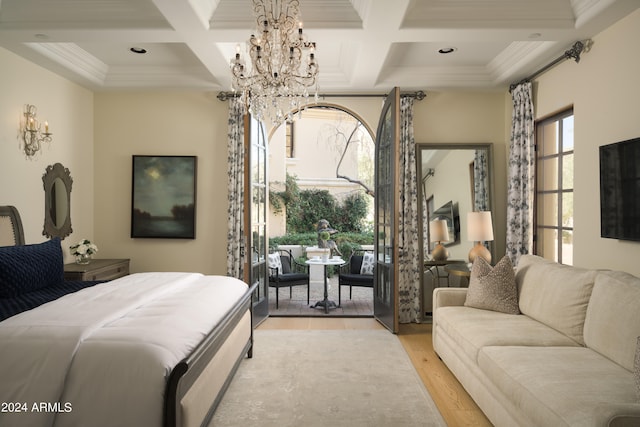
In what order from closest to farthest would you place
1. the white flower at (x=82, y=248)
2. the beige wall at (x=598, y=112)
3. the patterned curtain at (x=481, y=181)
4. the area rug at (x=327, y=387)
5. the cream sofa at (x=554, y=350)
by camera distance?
the cream sofa at (x=554, y=350), the area rug at (x=327, y=387), the beige wall at (x=598, y=112), the white flower at (x=82, y=248), the patterned curtain at (x=481, y=181)

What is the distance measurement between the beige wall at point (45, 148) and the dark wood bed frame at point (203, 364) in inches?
13.8

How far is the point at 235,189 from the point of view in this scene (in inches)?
209

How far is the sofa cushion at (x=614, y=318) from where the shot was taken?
92.4 inches

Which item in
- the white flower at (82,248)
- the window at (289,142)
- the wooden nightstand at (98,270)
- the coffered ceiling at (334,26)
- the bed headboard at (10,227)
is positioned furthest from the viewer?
the window at (289,142)

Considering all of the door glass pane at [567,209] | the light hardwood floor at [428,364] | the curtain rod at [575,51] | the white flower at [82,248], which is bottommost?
the light hardwood floor at [428,364]

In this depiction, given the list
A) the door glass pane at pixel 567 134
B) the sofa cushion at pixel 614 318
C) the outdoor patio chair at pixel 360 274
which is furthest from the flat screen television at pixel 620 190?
the outdoor patio chair at pixel 360 274

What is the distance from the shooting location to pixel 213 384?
99.4 inches

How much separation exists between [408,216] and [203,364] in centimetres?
358

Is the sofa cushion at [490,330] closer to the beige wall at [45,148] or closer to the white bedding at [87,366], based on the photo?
the white bedding at [87,366]

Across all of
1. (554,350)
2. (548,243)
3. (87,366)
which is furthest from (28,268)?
(548,243)

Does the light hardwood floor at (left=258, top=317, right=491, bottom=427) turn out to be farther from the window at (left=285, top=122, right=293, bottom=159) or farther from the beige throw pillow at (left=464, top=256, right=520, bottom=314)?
the window at (left=285, top=122, right=293, bottom=159)

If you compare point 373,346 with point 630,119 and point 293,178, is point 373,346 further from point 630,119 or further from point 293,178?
point 293,178

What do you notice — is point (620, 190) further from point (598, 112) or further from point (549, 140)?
point (549, 140)

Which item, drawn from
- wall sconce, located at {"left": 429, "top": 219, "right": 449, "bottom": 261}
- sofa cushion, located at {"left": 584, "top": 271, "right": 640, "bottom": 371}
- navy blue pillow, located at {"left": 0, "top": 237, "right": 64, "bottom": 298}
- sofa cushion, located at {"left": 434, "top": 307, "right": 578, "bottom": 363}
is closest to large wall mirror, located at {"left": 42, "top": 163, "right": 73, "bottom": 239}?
navy blue pillow, located at {"left": 0, "top": 237, "right": 64, "bottom": 298}
